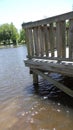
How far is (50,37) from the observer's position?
6.13 meters

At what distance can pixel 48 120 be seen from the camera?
207 inches

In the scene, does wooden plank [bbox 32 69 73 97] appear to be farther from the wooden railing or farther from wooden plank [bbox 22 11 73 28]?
wooden plank [bbox 22 11 73 28]

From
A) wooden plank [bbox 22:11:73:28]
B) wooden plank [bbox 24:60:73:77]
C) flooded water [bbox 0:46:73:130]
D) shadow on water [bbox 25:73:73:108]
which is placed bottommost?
flooded water [bbox 0:46:73:130]

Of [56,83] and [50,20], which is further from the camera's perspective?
[56,83]

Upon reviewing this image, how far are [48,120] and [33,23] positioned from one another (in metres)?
3.11

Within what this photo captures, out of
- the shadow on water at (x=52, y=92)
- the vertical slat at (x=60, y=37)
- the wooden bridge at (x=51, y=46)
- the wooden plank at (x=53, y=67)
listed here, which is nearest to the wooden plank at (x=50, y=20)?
the wooden bridge at (x=51, y=46)

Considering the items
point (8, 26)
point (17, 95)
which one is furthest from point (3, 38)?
point (17, 95)

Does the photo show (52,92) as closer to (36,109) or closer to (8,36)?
(36,109)

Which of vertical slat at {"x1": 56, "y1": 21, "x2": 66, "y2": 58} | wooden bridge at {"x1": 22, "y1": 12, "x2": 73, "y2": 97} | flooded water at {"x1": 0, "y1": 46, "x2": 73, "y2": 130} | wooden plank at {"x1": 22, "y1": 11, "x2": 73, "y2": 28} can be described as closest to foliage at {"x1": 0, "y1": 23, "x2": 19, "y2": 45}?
flooded water at {"x1": 0, "y1": 46, "x2": 73, "y2": 130}

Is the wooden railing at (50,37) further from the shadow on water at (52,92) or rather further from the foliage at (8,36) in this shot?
the foliage at (8,36)

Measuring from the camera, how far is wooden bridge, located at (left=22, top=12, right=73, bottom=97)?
5.51 metres

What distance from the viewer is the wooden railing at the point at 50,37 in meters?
5.46

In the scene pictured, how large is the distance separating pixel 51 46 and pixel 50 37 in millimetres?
276

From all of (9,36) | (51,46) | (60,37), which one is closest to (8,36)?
(9,36)
